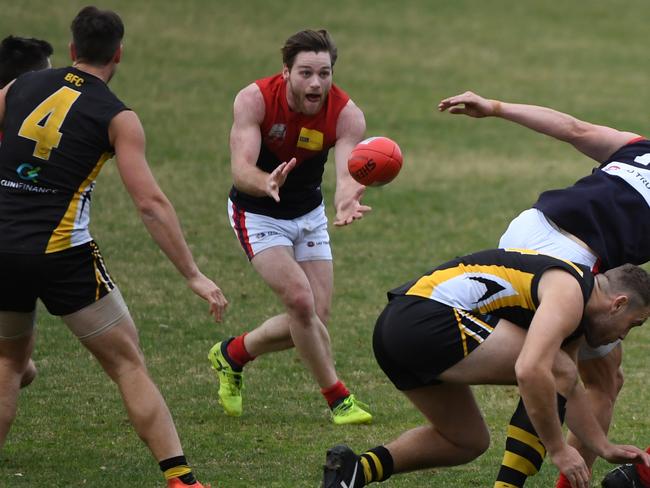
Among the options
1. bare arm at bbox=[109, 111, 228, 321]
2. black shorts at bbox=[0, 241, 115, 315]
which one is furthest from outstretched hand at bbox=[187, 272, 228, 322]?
black shorts at bbox=[0, 241, 115, 315]

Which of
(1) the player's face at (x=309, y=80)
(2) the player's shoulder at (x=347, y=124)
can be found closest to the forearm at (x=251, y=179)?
(1) the player's face at (x=309, y=80)

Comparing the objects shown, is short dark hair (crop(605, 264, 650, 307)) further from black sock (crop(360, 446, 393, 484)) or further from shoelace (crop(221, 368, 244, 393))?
shoelace (crop(221, 368, 244, 393))

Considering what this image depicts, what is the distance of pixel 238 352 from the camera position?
771cm

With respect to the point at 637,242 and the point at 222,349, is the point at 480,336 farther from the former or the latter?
the point at 222,349

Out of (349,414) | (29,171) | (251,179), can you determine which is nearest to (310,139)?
(251,179)

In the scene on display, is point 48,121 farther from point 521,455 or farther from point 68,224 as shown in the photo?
point 521,455

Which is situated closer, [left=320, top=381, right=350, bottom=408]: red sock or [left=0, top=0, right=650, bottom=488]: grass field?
[left=0, top=0, right=650, bottom=488]: grass field

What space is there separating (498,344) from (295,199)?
254 cm

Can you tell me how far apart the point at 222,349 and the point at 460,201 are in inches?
276

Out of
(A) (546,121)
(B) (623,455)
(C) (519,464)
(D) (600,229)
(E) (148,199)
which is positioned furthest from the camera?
(A) (546,121)

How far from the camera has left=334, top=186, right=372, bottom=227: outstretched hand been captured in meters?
6.78

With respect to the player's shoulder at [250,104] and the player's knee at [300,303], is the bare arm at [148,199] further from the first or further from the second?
the player's shoulder at [250,104]

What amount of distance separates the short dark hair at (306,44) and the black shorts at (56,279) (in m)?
2.25

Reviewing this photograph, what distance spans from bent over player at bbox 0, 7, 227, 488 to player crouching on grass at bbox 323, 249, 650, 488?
0.84 metres
